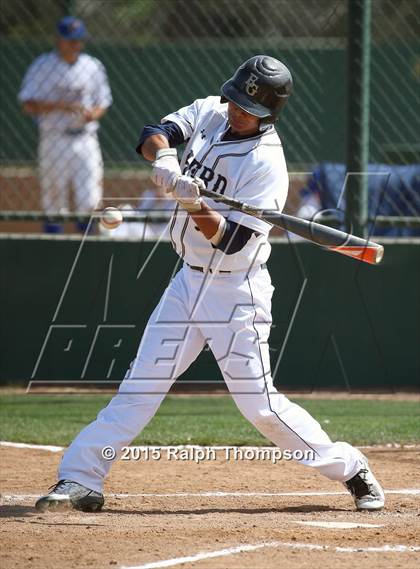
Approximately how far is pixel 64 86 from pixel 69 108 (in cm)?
21

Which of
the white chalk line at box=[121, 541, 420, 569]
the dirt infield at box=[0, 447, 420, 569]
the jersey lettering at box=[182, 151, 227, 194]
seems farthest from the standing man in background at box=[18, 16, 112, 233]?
the white chalk line at box=[121, 541, 420, 569]

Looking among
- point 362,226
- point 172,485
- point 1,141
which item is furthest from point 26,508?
point 1,141

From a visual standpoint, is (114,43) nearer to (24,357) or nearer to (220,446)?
(24,357)

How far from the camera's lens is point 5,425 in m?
6.88

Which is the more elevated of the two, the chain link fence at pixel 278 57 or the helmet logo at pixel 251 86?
the helmet logo at pixel 251 86

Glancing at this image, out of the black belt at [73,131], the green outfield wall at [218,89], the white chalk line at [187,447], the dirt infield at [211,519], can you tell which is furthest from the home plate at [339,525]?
the black belt at [73,131]

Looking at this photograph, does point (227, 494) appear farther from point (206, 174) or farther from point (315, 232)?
point (206, 174)

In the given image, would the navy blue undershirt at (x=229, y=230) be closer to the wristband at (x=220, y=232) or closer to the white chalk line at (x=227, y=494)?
the wristband at (x=220, y=232)

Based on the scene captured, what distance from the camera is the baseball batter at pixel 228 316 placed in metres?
4.55

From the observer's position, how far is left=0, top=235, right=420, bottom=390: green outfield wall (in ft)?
26.6

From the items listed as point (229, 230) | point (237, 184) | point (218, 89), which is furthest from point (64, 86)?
point (229, 230)

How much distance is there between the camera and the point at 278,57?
913cm

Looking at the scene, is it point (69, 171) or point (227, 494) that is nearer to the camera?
point (227, 494)

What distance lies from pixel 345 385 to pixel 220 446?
2123mm
